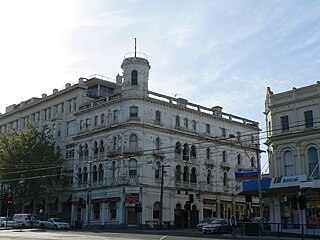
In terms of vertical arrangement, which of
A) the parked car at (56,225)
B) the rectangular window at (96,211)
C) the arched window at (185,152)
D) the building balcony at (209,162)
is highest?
the arched window at (185,152)

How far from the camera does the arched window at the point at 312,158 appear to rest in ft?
137

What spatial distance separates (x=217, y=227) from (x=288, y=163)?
30.1ft

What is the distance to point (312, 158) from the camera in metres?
41.9

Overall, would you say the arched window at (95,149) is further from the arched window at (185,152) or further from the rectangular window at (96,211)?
the arched window at (185,152)

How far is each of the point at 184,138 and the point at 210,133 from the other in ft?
19.8

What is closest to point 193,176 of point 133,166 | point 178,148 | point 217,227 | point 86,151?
point 178,148

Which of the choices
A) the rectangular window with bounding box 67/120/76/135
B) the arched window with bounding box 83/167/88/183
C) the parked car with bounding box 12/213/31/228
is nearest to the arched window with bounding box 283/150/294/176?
the arched window with bounding box 83/167/88/183

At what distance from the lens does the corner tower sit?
60.1m

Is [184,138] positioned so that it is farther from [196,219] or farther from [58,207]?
[58,207]

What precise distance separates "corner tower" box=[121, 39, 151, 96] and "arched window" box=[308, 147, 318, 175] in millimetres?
24708

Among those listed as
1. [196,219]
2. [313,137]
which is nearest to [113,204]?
[196,219]

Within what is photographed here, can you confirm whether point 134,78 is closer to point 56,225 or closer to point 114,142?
point 114,142

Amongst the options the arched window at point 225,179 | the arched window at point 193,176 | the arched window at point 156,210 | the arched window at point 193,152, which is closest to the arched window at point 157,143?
the arched window at point 193,152

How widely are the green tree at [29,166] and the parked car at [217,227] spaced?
27.2 m
